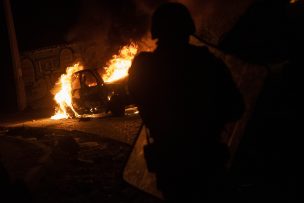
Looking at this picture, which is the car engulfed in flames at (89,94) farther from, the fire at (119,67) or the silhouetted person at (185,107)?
the silhouetted person at (185,107)

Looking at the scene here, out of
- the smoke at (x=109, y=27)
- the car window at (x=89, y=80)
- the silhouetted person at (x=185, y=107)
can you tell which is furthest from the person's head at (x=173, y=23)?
the smoke at (x=109, y=27)

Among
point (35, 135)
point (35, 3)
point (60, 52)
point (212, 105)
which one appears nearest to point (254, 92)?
point (212, 105)

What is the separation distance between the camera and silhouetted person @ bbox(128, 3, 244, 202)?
247cm

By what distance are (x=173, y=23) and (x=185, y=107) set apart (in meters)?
0.57

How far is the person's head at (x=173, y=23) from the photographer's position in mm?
2594

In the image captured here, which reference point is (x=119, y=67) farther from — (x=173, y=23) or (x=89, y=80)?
(x=173, y=23)

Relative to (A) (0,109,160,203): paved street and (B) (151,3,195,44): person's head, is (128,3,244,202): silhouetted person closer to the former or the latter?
(B) (151,3,195,44): person's head

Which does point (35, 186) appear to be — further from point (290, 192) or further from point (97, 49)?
point (97, 49)

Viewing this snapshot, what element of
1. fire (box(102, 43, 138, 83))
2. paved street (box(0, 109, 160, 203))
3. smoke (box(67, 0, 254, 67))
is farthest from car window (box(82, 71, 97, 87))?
smoke (box(67, 0, 254, 67))

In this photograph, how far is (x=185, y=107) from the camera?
251 cm

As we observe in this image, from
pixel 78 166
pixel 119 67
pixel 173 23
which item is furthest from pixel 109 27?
pixel 173 23

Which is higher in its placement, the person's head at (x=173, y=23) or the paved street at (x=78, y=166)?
the person's head at (x=173, y=23)

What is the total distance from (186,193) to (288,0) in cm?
244

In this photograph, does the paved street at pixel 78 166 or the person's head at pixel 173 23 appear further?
the paved street at pixel 78 166
